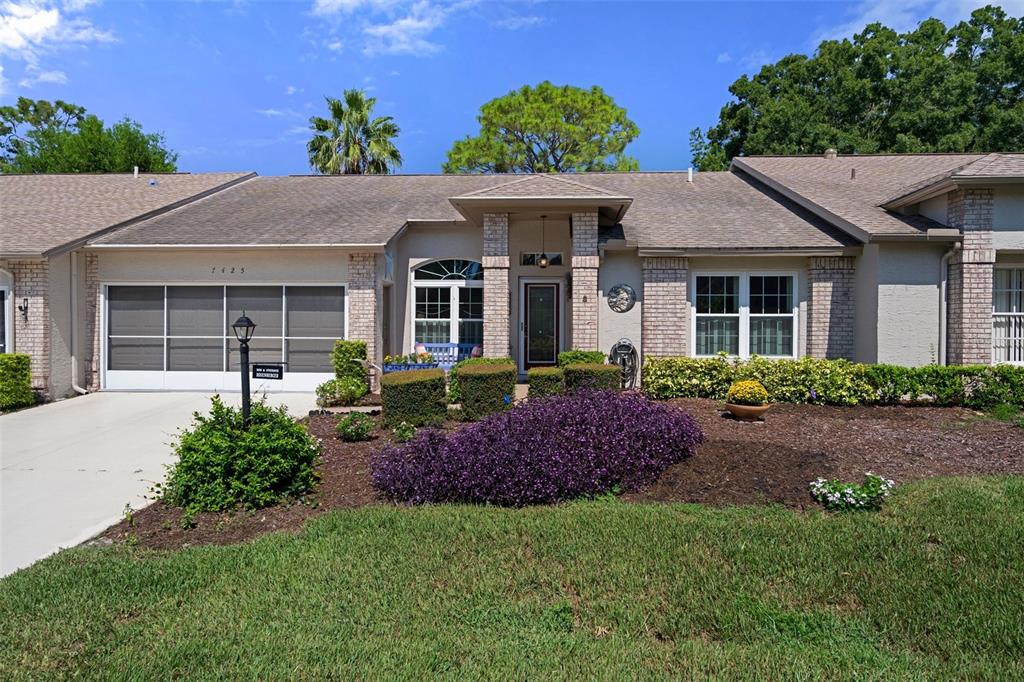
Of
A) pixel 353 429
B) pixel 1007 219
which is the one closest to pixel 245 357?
pixel 353 429

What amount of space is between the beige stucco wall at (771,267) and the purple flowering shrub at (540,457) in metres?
6.44

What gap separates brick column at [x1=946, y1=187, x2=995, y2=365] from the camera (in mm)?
10438

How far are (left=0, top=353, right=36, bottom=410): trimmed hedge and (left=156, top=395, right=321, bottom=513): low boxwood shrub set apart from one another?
7756 mm

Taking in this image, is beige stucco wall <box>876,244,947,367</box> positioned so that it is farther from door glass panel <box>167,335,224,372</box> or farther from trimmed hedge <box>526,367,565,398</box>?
door glass panel <box>167,335,224,372</box>

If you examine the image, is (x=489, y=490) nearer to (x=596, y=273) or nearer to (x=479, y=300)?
(x=596, y=273)

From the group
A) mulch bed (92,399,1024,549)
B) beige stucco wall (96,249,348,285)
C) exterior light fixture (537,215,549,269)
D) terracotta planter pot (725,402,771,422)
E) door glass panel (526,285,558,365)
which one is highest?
exterior light fixture (537,215,549,269)

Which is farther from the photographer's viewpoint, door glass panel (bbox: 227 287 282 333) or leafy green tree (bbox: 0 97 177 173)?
leafy green tree (bbox: 0 97 177 173)

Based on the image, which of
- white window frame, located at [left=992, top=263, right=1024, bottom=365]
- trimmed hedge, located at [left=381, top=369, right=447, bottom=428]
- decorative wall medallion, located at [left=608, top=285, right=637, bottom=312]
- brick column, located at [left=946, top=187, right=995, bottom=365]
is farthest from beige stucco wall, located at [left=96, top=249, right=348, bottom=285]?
white window frame, located at [left=992, top=263, right=1024, bottom=365]

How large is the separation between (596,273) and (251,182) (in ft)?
39.2

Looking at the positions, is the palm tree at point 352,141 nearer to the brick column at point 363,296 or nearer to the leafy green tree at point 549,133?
the leafy green tree at point 549,133

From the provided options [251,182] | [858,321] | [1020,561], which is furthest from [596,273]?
[251,182]

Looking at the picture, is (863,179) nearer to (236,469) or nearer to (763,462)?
(763,462)

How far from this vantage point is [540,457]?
5582mm

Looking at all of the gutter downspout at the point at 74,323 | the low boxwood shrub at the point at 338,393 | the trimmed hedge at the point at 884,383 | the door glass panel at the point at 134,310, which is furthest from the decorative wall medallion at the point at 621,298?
the gutter downspout at the point at 74,323
